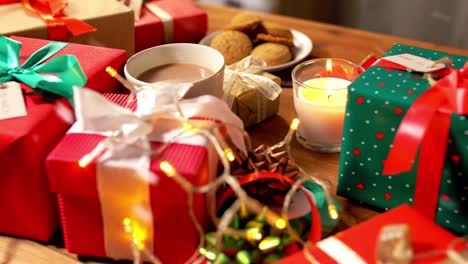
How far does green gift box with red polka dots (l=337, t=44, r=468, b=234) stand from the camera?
2.15 ft

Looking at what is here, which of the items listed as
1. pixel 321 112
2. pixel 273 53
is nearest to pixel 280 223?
Answer: pixel 321 112

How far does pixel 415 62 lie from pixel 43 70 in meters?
0.46

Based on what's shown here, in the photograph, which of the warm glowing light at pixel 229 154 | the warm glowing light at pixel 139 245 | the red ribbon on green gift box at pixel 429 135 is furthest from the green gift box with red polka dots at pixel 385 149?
the warm glowing light at pixel 139 245

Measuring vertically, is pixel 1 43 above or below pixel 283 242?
above

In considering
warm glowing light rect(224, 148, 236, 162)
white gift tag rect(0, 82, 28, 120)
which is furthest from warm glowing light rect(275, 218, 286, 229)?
white gift tag rect(0, 82, 28, 120)

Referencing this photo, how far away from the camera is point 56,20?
931 millimetres

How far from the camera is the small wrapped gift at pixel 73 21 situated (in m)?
0.92

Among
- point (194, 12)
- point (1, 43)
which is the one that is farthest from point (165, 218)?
point (194, 12)

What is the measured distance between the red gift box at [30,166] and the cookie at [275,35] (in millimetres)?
455

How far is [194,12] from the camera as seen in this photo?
1.16m

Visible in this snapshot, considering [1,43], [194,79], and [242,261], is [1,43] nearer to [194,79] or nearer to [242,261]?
[194,79]

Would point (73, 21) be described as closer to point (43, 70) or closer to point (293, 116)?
point (43, 70)

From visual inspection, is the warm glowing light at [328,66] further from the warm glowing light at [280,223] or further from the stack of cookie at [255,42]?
the warm glowing light at [280,223]

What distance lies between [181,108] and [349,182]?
0.75ft
